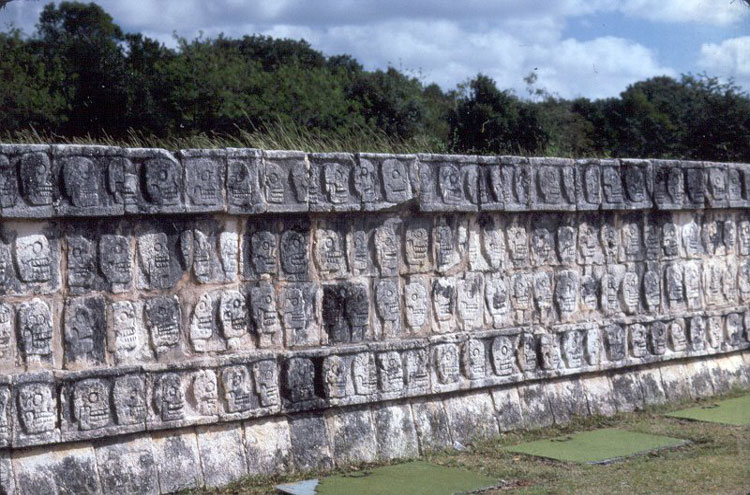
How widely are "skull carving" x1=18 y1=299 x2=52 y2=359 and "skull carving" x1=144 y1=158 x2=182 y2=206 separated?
31.6 inches

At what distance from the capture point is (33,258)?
480cm

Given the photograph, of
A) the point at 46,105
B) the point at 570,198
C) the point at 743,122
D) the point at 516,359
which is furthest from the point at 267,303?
the point at 743,122

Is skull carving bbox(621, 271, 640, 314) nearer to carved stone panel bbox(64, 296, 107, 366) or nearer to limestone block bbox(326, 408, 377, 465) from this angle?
limestone block bbox(326, 408, 377, 465)

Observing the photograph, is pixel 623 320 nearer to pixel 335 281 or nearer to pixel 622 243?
pixel 622 243

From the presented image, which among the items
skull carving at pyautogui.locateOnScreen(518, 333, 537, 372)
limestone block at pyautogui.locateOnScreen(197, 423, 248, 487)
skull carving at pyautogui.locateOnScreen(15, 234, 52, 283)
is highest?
skull carving at pyautogui.locateOnScreen(15, 234, 52, 283)

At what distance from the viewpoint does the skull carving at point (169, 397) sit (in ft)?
16.9

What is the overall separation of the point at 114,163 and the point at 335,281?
1.58 meters

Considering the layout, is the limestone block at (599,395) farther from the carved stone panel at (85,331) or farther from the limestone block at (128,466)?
the carved stone panel at (85,331)

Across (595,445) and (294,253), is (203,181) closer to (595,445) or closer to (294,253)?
(294,253)

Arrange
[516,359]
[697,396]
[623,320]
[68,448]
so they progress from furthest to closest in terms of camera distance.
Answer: [697,396] → [623,320] → [516,359] → [68,448]

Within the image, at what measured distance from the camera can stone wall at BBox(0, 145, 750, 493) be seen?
4.86m

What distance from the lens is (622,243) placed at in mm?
7805

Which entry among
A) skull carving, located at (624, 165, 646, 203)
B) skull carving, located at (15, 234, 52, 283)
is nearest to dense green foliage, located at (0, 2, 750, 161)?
skull carving, located at (624, 165, 646, 203)

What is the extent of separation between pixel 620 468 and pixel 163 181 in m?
3.20
